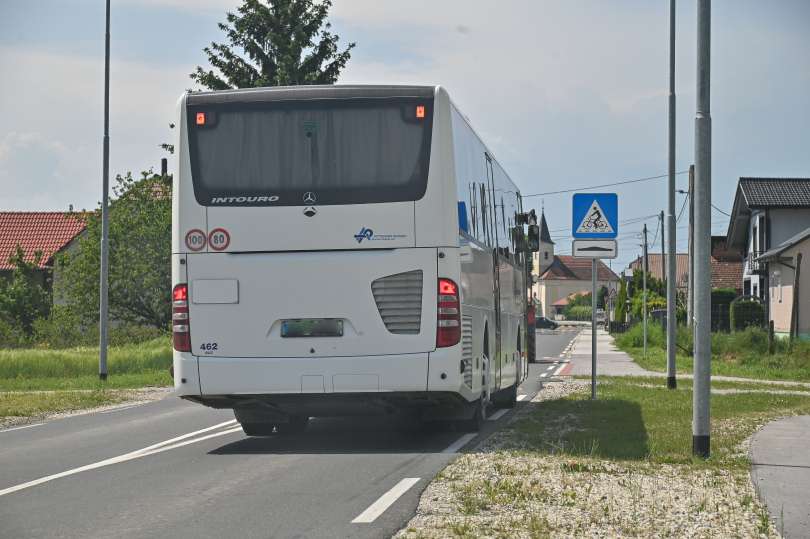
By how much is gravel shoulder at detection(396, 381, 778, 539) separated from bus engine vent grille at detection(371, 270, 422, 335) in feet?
4.52

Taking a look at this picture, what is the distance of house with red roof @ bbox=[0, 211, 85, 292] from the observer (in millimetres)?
70562

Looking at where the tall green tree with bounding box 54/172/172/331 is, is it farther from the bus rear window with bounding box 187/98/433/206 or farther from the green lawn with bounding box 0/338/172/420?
the bus rear window with bounding box 187/98/433/206

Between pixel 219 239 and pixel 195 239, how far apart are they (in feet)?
0.81

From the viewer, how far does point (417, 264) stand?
1235 cm

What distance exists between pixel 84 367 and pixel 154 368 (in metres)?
2.73

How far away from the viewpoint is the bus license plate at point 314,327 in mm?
12461

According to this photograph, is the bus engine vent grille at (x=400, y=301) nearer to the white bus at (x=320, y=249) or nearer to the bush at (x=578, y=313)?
the white bus at (x=320, y=249)

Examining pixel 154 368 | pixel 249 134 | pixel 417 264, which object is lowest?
pixel 154 368

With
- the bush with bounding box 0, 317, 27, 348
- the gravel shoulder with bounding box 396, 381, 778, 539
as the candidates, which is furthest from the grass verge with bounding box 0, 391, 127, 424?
the bush with bounding box 0, 317, 27, 348

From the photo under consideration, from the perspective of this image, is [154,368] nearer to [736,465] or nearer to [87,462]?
[87,462]

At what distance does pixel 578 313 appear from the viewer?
554 feet

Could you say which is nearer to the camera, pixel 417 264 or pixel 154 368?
pixel 417 264

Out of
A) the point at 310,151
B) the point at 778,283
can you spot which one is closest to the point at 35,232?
the point at 778,283

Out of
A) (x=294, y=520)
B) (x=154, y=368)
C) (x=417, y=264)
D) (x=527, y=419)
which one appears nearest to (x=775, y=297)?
(x=154, y=368)
